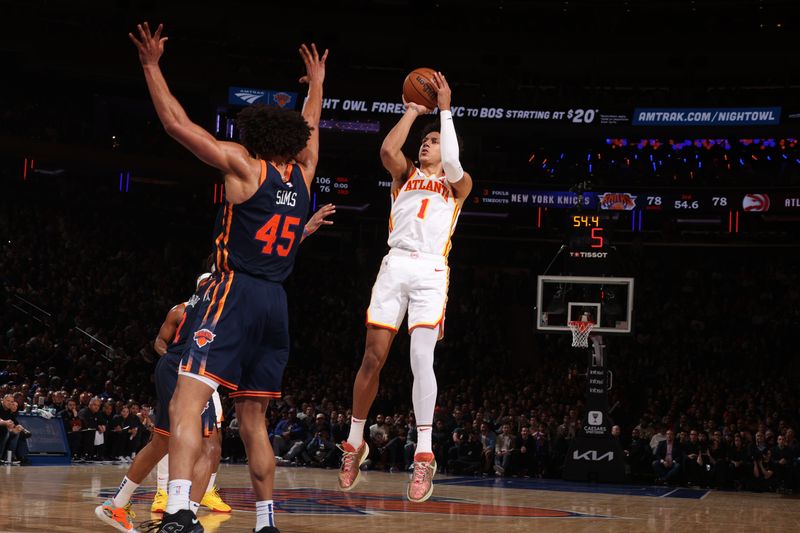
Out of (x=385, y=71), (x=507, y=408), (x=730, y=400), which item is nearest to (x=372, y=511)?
(x=507, y=408)

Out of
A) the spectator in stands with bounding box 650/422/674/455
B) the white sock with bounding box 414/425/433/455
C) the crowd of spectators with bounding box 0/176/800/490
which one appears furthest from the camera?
the spectator in stands with bounding box 650/422/674/455

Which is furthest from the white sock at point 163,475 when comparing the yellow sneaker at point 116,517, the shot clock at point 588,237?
the shot clock at point 588,237

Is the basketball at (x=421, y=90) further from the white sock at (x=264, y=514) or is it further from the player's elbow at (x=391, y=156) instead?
the white sock at (x=264, y=514)

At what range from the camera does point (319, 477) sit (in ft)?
45.3

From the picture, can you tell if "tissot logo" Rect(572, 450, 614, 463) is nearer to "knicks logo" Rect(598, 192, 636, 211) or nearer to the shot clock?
the shot clock

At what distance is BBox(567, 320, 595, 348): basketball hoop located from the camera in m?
16.7

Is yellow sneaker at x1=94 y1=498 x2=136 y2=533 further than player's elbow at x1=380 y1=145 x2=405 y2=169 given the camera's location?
No

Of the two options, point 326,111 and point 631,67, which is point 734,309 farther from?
point 326,111

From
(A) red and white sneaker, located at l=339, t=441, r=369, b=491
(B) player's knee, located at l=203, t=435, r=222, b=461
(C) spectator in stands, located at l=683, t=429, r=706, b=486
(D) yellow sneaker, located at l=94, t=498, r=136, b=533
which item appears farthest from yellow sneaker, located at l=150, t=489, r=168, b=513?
(C) spectator in stands, located at l=683, t=429, r=706, b=486

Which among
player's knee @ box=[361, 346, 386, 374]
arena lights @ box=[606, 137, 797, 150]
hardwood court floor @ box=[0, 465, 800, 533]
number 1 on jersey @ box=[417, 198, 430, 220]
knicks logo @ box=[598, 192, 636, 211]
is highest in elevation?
arena lights @ box=[606, 137, 797, 150]

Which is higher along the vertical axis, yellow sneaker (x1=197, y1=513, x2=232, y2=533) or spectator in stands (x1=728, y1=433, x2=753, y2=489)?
yellow sneaker (x1=197, y1=513, x2=232, y2=533)

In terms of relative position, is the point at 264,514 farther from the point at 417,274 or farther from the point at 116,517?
the point at 417,274

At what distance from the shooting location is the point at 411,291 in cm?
665

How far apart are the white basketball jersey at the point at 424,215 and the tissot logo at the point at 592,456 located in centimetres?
1076
